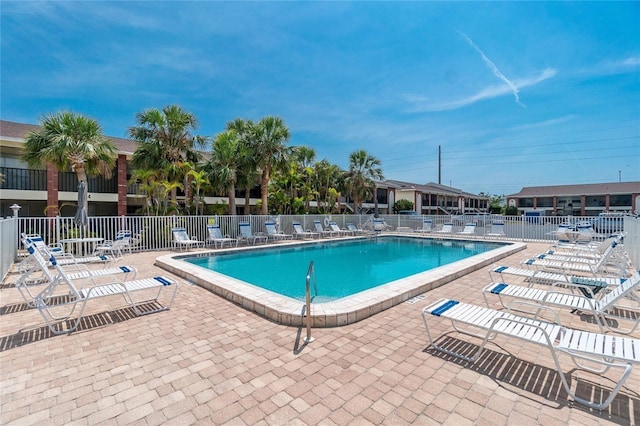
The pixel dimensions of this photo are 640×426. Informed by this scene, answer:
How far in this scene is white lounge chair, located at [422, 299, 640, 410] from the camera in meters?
2.41

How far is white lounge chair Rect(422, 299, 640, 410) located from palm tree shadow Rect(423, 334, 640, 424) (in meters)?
0.06

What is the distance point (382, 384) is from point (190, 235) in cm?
1261

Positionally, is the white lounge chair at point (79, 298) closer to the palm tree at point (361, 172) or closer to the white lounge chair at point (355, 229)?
the white lounge chair at point (355, 229)

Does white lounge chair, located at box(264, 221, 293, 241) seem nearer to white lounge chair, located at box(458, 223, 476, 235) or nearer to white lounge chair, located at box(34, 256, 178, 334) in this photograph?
white lounge chair, located at box(34, 256, 178, 334)

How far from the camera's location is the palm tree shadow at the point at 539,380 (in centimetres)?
241

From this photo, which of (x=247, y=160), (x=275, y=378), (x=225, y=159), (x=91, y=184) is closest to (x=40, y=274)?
(x=275, y=378)

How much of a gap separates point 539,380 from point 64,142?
1523cm

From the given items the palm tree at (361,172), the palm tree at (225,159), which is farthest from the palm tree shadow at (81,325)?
the palm tree at (361,172)

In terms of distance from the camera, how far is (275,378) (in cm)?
281

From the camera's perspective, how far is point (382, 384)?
2.73 metres

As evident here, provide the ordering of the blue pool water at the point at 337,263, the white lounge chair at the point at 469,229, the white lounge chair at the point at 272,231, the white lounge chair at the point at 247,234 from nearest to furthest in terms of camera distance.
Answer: the blue pool water at the point at 337,263
the white lounge chair at the point at 247,234
the white lounge chair at the point at 272,231
the white lounge chair at the point at 469,229

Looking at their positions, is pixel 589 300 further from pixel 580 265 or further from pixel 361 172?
pixel 361 172

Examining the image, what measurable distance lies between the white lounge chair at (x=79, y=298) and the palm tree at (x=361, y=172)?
22.1 m

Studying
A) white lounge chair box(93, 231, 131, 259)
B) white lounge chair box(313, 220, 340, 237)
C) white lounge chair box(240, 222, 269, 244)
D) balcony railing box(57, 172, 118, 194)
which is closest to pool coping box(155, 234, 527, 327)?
white lounge chair box(93, 231, 131, 259)
